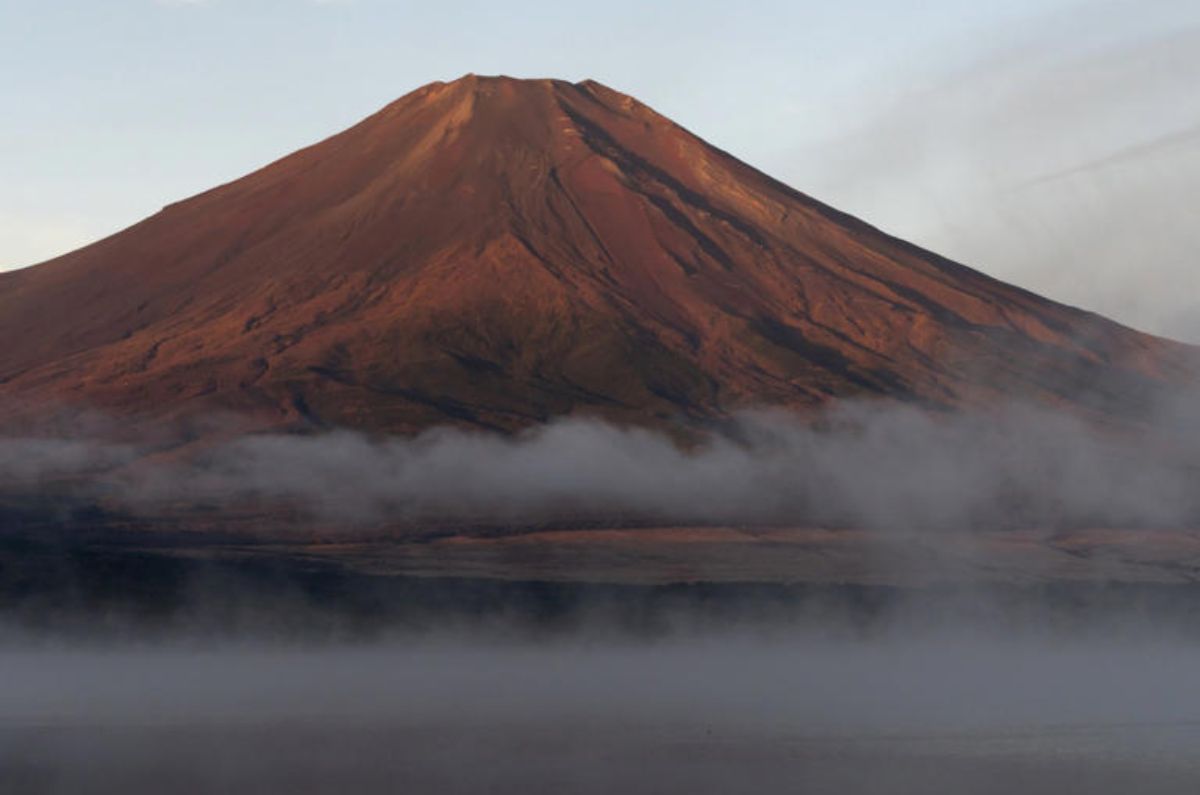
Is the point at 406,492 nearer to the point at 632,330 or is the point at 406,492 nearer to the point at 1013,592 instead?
the point at 632,330

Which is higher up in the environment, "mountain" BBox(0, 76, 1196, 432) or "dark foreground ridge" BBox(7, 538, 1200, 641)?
"mountain" BBox(0, 76, 1196, 432)

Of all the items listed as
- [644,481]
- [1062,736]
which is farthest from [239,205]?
[1062,736]

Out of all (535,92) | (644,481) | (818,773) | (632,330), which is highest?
(535,92)

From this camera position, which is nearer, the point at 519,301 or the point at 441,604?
the point at 441,604

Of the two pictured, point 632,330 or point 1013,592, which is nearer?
point 1013,592

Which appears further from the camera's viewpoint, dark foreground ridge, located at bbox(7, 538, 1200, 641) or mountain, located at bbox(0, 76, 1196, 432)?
mountain, located at bbox(0, 76, 1196, 432)

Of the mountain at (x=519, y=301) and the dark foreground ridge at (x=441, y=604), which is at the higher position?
the mountain at (x=519, y=301)

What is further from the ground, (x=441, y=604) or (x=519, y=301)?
(x=519, y=301)

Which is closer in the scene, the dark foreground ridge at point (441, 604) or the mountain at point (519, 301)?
the dark foreground ridge at point (441, 604)
